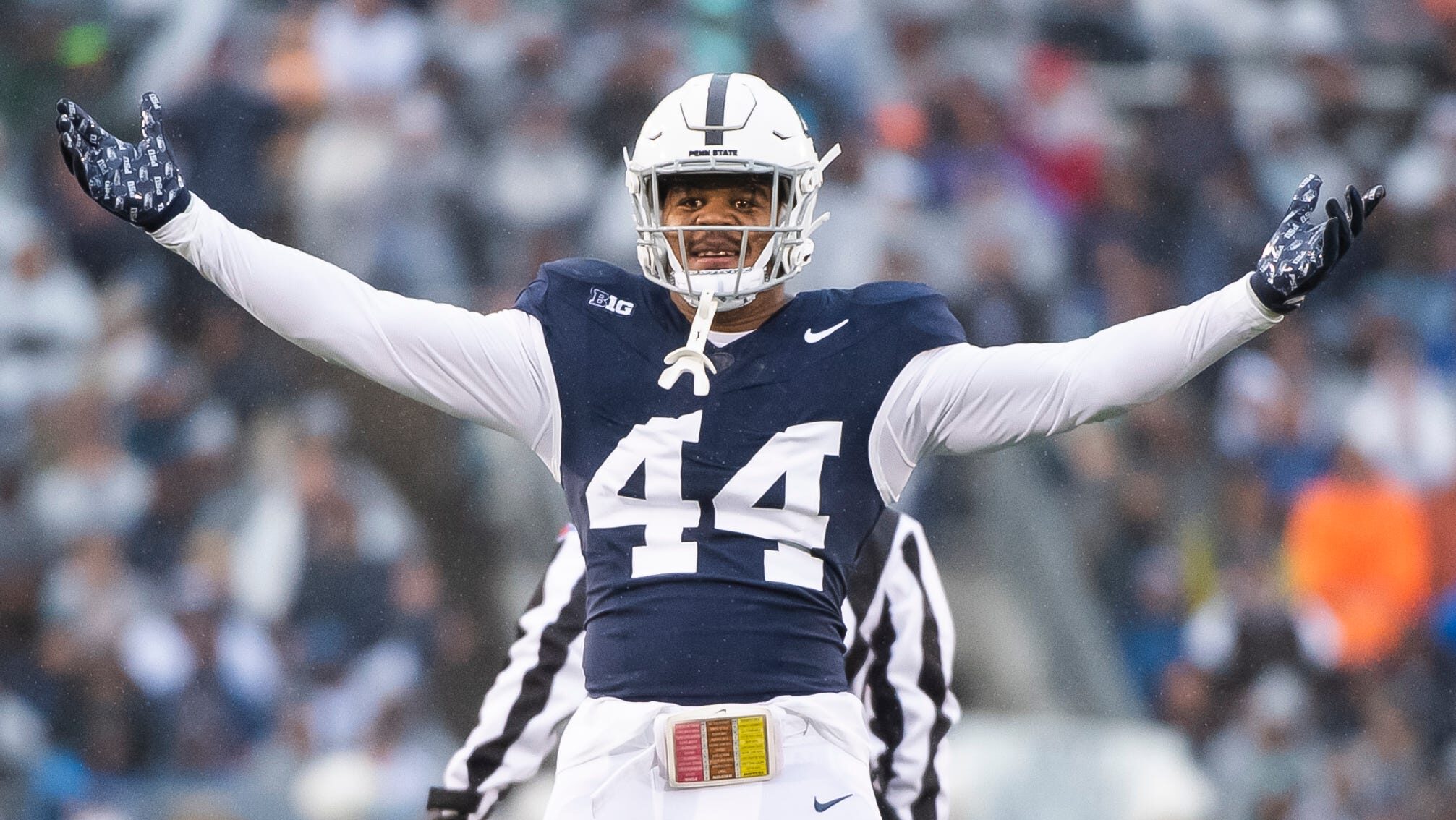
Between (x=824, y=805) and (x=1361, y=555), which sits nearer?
(x=824, y=805)

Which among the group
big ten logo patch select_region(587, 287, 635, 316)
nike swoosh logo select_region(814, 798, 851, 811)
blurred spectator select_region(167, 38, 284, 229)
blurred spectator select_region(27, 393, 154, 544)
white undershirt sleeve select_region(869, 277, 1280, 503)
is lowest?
nike swoosh logo select_region(814, 798, 851, 811)

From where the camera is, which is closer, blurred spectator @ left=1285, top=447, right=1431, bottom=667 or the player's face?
the player's face

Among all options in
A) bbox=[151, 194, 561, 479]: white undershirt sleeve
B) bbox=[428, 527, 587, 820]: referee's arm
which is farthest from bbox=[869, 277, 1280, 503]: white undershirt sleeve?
bbox=[428, 527, 587, 820]: referee's arm

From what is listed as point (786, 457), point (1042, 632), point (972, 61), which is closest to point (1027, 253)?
point (972, 61)

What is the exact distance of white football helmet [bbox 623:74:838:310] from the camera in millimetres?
2787

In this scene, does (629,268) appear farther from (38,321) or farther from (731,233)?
(731,233)

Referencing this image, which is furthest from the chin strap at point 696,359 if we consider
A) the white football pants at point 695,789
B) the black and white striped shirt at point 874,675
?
the black and white striped shirt at point 874,675

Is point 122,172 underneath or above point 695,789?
above

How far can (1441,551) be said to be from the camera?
6273 mm

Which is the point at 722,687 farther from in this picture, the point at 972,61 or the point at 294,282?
the point at 972,61

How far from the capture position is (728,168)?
280cm

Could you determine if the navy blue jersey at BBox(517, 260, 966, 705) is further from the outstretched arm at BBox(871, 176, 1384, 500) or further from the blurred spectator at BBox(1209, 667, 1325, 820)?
the blurred spectator at BBox(1209, 667, 1325, 820)

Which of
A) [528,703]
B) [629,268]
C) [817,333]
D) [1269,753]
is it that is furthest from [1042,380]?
[1269,753]

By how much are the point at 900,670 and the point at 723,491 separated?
50.5 inches
